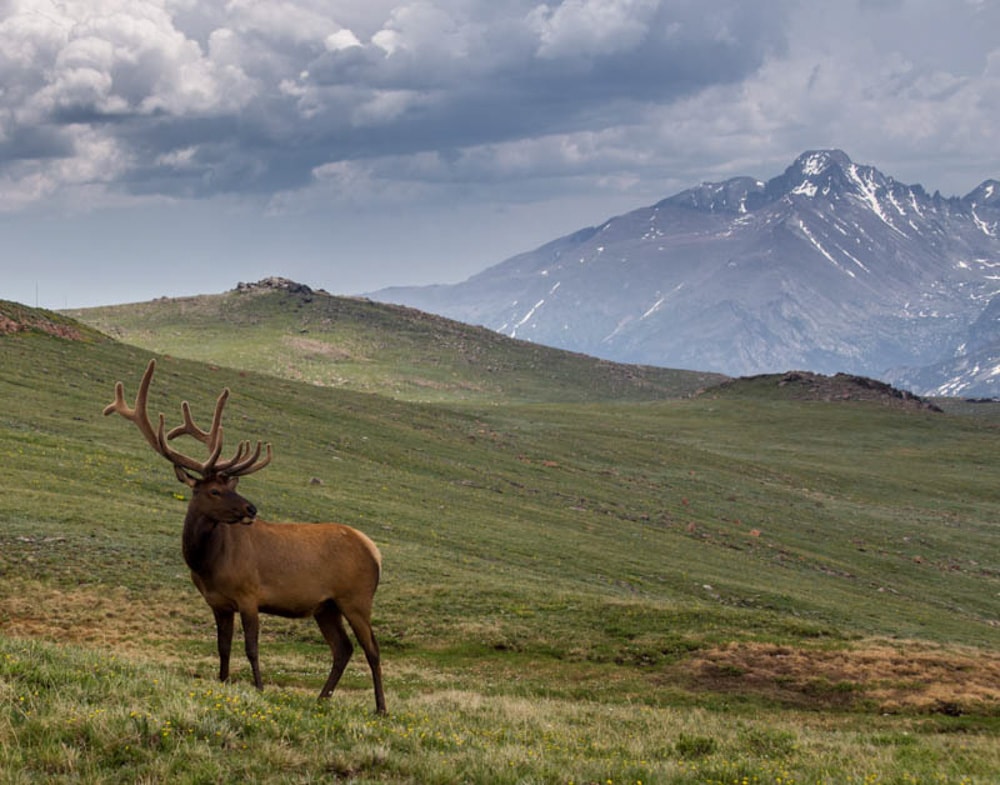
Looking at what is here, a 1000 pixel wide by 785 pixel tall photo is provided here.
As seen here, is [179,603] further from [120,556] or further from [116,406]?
[116,406]

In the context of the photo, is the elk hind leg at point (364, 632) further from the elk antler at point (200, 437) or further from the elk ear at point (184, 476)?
the elk ear at point (184, 476)

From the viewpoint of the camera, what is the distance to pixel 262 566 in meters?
13.0

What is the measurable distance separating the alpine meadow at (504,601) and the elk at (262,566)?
3.49 feet

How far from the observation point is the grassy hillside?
135500mm

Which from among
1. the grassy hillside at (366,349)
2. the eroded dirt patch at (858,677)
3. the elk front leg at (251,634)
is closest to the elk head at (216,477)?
the elk front leg at (251,634)

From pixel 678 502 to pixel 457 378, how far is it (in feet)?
280

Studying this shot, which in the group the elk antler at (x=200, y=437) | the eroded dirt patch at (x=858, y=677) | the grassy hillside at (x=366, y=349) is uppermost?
the grassy hillside at (x=366, y=349)

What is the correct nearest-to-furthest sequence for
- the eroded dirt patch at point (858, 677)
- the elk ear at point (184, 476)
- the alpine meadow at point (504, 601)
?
1. the alpine meadow at point (504, 601)
2. the elk ear at point (184, 476)
3. the eroded dirt patch at point (858, 677)

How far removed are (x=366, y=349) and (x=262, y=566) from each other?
14289 cm

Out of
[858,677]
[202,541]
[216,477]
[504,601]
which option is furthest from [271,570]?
[504,601]

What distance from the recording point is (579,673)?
73.6ft

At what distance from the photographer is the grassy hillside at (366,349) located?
135500mm

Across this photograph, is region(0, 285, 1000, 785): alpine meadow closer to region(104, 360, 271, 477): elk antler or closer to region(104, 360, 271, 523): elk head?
region(104, 360, 271, 523): elk head

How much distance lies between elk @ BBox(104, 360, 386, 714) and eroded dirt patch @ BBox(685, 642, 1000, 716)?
440 inches
